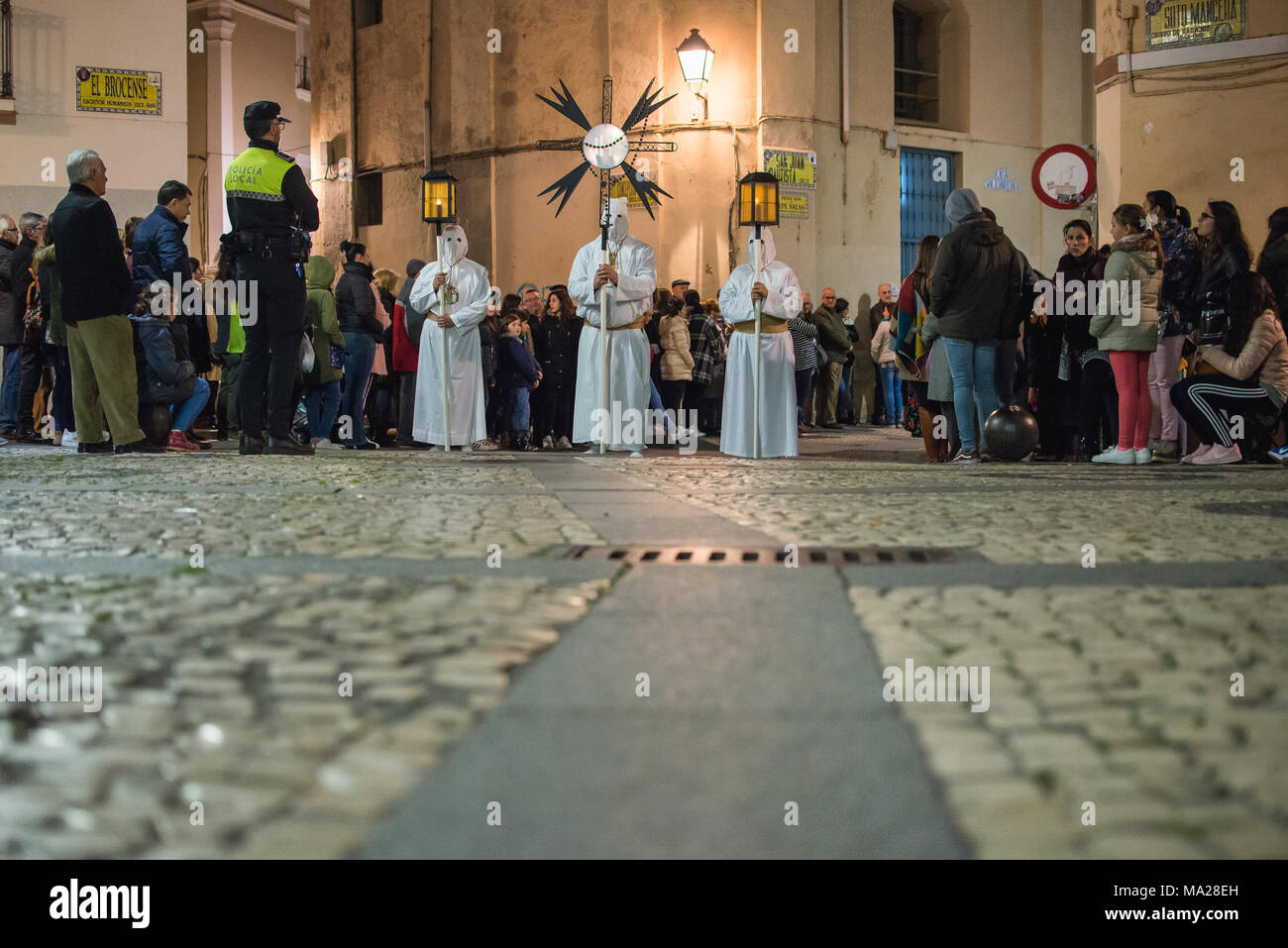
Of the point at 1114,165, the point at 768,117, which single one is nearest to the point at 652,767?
the point at 1114,165

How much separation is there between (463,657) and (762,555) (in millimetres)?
1592

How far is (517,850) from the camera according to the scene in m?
1.47

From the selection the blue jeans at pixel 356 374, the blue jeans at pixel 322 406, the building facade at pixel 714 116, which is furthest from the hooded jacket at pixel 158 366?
the building facade at pixel 714 116

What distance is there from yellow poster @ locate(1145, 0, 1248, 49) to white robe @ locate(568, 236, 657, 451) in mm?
6905

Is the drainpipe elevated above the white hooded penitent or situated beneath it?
elevated above

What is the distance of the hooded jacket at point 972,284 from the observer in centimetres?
961

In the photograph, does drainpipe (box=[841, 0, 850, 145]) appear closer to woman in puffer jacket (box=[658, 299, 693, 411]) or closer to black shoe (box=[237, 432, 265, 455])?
woman in puffer jacket (box=[658, 299, 693, 411])

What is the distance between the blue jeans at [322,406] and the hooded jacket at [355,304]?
0.60 m

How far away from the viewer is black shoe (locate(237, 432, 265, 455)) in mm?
9547

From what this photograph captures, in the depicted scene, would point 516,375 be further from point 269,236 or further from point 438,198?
point 269,236

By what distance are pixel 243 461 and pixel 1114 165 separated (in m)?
10.7

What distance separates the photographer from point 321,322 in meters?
11.9

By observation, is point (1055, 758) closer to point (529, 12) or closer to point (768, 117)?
point (768, 117)

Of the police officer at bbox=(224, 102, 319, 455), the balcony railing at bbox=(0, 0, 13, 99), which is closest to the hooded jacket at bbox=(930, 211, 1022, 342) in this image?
the police officer at bbox=(224, 102, 319, 455)
